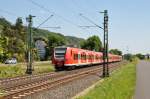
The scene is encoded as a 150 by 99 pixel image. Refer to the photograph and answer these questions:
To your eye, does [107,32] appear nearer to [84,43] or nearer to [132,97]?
[132,97]

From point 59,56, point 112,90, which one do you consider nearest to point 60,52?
point 59,56

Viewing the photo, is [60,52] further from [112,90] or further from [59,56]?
[112,90]

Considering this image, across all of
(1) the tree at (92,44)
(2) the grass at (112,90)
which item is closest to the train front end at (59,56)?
(2) the grass at (112,90)

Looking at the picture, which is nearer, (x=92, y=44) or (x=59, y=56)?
(x=59, y=56)

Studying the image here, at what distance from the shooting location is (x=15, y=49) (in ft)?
362

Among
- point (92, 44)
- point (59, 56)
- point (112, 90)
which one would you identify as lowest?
point (112, 90)

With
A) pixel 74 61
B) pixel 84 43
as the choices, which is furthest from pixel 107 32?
pixel 84 43

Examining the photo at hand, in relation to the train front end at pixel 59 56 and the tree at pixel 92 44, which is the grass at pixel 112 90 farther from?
the tree at pixel 92 44

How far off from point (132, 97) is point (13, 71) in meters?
24.8

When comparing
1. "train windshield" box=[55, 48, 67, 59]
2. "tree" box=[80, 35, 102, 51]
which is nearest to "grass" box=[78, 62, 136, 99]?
"train windshield" box=[55, 48, 67, 59]

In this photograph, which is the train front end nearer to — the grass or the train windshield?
the train windshield

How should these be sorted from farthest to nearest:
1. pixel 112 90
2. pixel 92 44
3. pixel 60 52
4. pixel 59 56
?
1. pixel 92 44
2. pixel 59 56
3. pixel 60 52
4. pixel 112 90

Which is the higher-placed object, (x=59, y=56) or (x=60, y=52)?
(x=60, y=52)

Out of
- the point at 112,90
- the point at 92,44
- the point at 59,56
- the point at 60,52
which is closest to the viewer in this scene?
the point at 112,90
